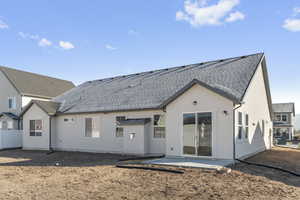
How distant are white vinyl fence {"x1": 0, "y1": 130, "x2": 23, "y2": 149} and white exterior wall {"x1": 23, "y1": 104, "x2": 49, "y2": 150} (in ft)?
7.03

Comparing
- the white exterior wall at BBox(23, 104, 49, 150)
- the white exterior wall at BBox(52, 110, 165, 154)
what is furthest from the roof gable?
the white exterior wall at BBox(23, 104, 49, 150)

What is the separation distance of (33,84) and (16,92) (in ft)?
8.18

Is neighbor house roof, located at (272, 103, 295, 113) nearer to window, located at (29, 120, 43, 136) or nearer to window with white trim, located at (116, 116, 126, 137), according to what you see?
window with white trim, located at (116, 116, 126, 137)

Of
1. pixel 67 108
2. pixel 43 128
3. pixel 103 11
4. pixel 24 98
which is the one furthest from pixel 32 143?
pixel 103 11

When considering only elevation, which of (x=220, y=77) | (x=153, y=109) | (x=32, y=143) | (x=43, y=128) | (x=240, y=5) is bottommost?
(x=32, y=143)

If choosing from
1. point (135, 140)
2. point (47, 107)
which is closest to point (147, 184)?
point (135, 140)

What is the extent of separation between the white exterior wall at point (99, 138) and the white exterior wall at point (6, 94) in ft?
28.2

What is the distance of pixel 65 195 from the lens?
6.35 meters

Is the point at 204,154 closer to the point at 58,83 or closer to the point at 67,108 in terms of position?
the point at 67,108

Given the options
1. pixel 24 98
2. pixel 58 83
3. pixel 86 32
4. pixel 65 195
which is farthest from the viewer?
pixel 58 83

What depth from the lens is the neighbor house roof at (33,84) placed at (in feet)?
79.8

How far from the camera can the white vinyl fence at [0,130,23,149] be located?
19547mm

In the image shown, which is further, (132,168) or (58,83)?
(58,83)

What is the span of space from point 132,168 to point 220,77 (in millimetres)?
7602
